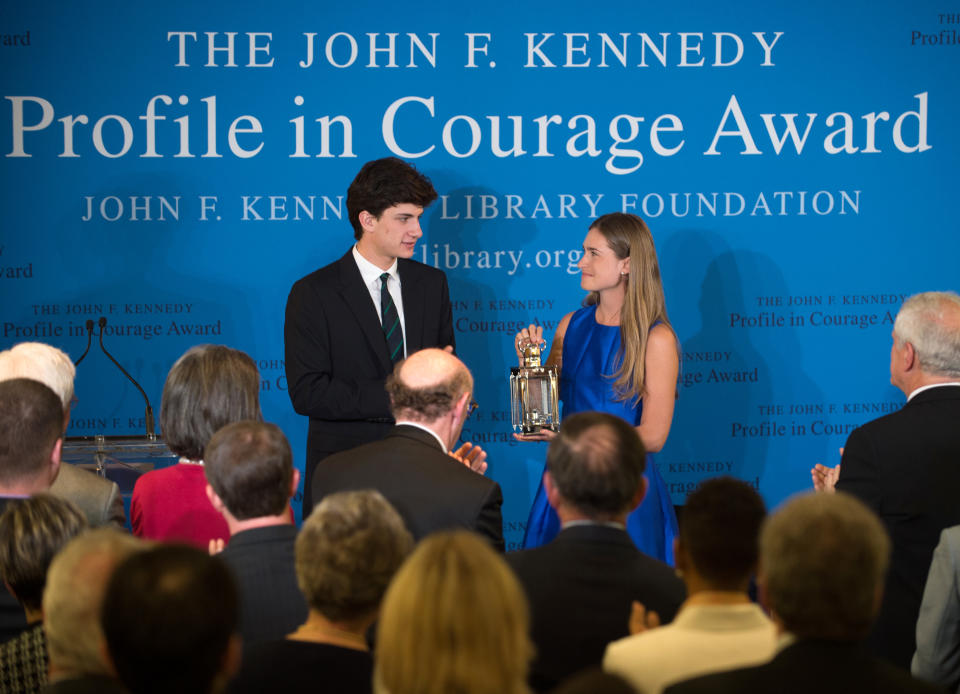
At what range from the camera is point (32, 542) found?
2178mm

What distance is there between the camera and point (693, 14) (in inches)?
223

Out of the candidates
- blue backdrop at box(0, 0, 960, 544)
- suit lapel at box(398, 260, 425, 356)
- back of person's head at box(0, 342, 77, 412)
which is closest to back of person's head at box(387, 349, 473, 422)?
back of person's head at box(0, 342, 77, 412)

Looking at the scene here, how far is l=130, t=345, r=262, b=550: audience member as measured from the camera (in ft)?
9.77

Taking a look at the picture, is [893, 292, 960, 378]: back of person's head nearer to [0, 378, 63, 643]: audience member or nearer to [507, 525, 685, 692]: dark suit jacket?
[507, 525, 685, 692]: dark suit jacket

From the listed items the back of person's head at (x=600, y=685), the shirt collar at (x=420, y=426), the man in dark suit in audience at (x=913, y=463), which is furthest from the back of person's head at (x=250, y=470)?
the man in dark suit in audience at (x=913, y=463)

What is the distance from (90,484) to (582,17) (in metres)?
3.67

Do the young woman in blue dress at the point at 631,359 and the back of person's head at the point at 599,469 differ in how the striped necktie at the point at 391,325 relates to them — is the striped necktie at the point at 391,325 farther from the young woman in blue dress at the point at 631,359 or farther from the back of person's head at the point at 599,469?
the back of person's head at the point at 599,469

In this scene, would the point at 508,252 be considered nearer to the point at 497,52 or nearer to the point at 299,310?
the point at 497,52

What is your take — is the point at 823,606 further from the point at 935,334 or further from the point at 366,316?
the point at 366,316

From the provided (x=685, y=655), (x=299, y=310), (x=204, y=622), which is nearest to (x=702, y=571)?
(x=685, y=655)

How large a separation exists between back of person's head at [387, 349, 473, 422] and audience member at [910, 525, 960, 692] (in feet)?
4.51

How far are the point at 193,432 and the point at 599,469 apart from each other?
1269 millimetres

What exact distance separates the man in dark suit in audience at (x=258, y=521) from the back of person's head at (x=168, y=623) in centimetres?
96

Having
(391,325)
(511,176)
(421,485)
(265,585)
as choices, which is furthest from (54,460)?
(511,176)
